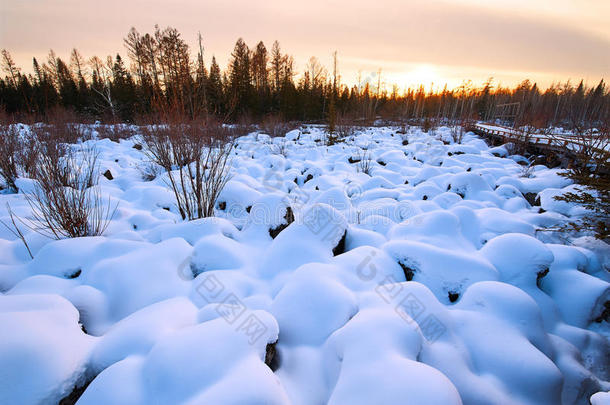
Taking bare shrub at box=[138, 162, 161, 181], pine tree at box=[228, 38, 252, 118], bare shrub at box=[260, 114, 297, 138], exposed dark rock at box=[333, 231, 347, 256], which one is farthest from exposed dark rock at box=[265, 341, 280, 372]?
pine tree at box=[228, 38, 252, 118]

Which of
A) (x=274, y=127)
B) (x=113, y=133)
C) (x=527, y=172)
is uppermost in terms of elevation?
(x=274, y=127)

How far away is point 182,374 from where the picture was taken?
4.24ft

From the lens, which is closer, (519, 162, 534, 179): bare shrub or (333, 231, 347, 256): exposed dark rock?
(333, 231, 347, 256): exposed dark rock

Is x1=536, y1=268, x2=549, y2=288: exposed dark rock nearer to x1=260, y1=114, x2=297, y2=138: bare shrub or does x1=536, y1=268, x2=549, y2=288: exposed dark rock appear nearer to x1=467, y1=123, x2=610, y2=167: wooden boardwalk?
x1=467, y1=123, x2=610, y2=167: wooden boardwalk

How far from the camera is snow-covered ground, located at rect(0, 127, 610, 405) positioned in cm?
130

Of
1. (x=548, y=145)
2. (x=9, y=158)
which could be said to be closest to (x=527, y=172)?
(x=548, y=145)

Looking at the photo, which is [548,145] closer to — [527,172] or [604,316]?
[527,172]

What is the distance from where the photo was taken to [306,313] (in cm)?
197

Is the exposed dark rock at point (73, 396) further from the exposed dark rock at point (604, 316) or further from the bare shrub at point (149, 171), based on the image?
the bare shrub at point (149, 171)

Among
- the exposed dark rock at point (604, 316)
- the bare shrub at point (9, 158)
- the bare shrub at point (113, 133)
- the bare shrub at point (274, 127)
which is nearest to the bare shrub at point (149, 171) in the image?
the bare shrub at point (9, 158)

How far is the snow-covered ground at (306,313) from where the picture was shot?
1297 millimetres

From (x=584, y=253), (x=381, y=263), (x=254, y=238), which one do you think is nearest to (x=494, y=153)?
(x=584, y=253)

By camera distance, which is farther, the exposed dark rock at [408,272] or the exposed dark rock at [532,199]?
the exposed dark rock at [532,199]

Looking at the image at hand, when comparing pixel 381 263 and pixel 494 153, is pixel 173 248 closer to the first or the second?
pixel 381 263
